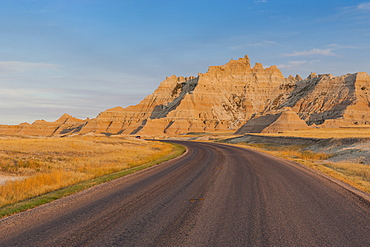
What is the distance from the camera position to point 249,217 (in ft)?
21.4


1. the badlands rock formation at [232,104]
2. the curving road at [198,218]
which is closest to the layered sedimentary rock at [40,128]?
the badlands rock formation at [232,104]

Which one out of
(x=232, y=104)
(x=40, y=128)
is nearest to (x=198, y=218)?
(x=232, y=104)

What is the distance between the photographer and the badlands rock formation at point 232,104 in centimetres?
12131

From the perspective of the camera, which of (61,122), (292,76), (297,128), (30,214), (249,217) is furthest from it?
(61,122)

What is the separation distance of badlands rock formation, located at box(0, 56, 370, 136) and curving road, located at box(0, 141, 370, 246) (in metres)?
82.0

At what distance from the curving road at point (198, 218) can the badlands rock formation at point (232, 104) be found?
269ft

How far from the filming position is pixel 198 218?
646cm

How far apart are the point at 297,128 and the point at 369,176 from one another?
68.2 m

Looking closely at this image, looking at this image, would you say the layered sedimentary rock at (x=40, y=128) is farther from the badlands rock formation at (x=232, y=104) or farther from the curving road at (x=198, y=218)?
the curving road at (x=198, y=218)

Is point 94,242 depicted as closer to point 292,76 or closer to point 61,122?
point 292,76

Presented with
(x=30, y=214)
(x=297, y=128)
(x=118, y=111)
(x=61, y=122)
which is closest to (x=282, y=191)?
(x=30, y=214)

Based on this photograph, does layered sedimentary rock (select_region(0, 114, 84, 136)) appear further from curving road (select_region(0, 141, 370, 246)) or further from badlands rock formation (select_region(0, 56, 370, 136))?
curving road (select_region(0, 141, 370, 246))

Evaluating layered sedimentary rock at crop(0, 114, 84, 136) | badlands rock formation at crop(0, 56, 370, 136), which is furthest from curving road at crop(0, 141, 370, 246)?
layered sedimentary rock at crop(0, 114, 84, 136)

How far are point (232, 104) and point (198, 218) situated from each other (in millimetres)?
153342
